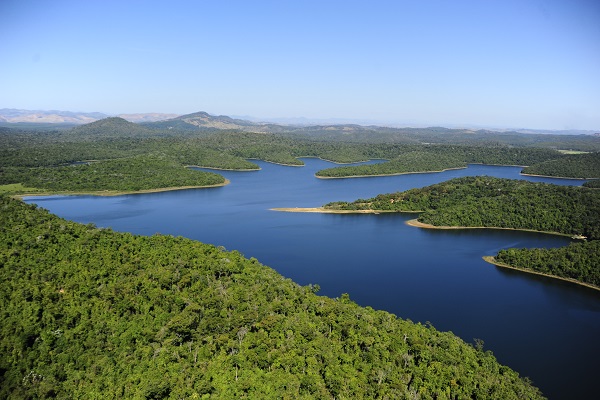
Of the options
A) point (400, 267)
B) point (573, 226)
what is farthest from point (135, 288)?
point (573, 226)

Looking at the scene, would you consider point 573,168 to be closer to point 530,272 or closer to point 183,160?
point 530,272

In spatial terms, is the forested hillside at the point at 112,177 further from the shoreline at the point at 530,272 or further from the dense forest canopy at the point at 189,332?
the shoreline at the point at 530,272

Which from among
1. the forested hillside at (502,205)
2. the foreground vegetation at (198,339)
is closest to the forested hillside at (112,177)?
the forested hillside at (502,205)

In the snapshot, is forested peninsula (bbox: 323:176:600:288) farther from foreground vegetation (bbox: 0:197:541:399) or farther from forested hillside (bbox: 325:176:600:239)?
foreground vegetation (bbox: 0:197:541:399)

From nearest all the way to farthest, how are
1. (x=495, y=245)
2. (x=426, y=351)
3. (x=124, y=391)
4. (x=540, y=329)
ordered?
(x=124, y=391) < (x=426, y=351) < (x=540, y=329) < (x=495, y=245)

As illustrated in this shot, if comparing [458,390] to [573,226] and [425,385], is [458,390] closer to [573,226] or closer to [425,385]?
[425,385]

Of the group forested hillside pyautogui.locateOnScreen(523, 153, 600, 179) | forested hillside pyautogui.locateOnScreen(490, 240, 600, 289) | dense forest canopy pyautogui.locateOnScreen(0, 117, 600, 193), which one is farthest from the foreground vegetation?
forested hillside pyautogui.locateOnScreen(523, 153, 600, 179)
